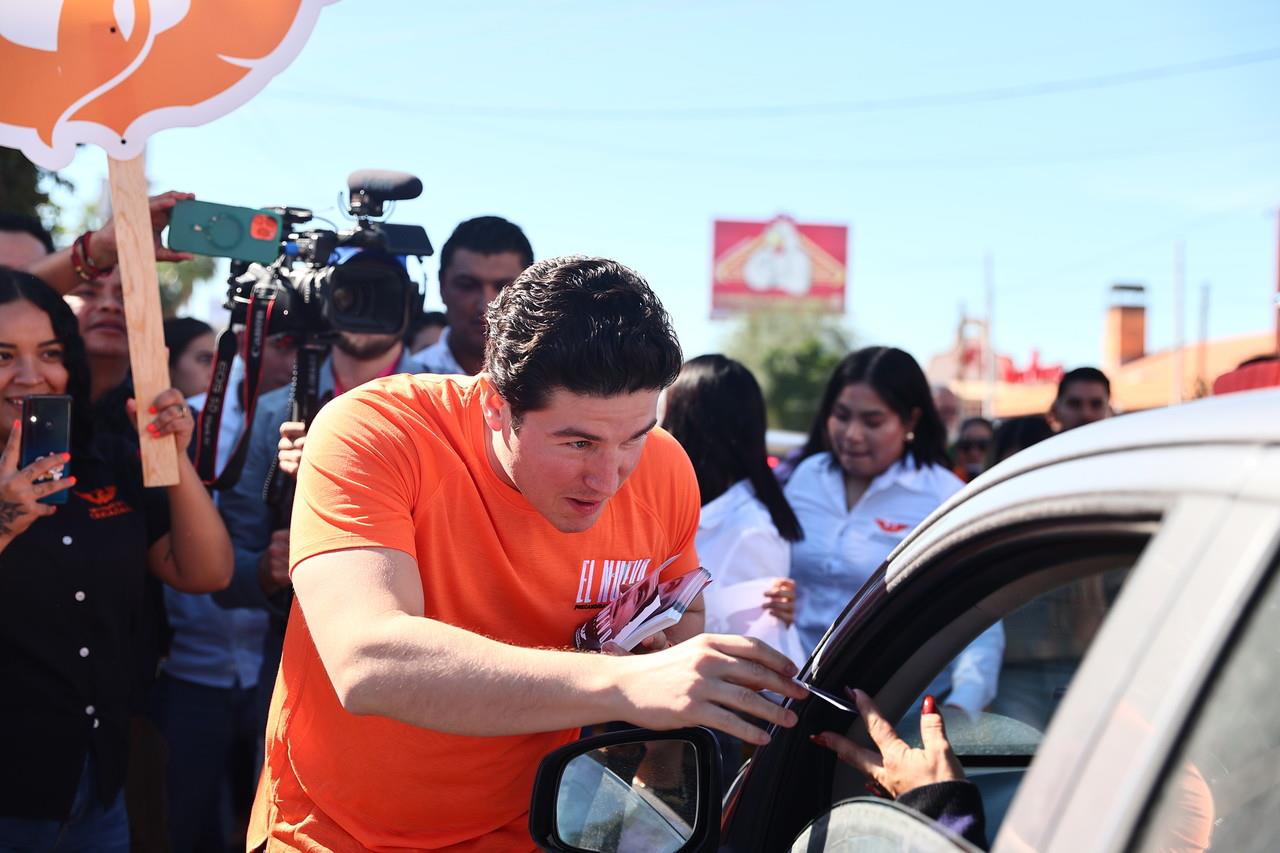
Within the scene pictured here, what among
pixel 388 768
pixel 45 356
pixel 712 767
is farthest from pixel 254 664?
pixel 712 767

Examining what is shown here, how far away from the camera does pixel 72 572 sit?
8.62 feet

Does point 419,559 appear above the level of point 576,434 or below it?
below

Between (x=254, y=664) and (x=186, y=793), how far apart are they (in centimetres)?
48

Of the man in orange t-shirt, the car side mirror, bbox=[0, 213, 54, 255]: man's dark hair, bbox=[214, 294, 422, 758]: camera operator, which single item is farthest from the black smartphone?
the car side mirror

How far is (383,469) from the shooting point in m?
1.81

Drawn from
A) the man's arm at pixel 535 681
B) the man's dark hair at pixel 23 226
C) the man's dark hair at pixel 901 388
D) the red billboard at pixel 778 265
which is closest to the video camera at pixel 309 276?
the man's dark hair at pixel 23 226

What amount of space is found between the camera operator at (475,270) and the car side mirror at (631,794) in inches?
97.8

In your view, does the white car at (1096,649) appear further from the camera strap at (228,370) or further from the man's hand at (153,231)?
the man's hand at (153,231)

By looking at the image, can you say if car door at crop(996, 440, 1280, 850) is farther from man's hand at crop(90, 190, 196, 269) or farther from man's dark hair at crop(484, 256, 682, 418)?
man's hand at crop(90, 190, 196, 269)

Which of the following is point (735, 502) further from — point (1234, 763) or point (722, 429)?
point (1234, 763)

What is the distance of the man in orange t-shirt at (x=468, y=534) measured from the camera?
5.72 feet

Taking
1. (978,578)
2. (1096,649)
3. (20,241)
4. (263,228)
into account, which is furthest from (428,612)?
(20,241)

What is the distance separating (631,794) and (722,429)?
205 centimetres

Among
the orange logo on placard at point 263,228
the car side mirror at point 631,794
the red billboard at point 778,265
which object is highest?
the red billboard at point 778,265
